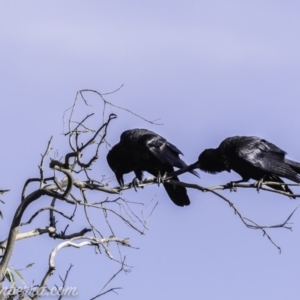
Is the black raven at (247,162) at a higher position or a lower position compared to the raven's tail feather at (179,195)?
higher

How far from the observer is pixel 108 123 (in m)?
6.19

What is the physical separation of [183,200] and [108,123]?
11.0 feet

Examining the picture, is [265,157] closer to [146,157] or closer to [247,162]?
[247,162]

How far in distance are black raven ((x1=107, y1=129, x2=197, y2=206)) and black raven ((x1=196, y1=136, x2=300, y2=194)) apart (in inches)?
21.3

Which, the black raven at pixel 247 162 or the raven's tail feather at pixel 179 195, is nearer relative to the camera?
the black raven at pixel 247 162

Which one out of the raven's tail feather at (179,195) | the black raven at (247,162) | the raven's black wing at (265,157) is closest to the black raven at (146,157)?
the raven's tail feather at (179,195)

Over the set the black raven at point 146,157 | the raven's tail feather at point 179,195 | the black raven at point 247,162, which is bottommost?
the raven's tail feather at point 179,195

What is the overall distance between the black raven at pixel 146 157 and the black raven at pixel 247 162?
1.78ft

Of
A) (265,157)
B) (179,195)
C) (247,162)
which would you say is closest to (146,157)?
(179,195)

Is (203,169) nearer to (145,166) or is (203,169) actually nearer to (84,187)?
(145,166)

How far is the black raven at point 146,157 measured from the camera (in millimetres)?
9273

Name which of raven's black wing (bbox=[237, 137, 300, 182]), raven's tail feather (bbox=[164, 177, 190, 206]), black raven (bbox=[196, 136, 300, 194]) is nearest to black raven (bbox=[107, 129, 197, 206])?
raven's tail feather (bbox=[164, 177, 190, 206])

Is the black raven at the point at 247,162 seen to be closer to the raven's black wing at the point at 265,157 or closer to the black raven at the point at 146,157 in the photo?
the raven's black wing at the point at 265,157

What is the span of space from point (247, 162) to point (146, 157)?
4.28 feet
